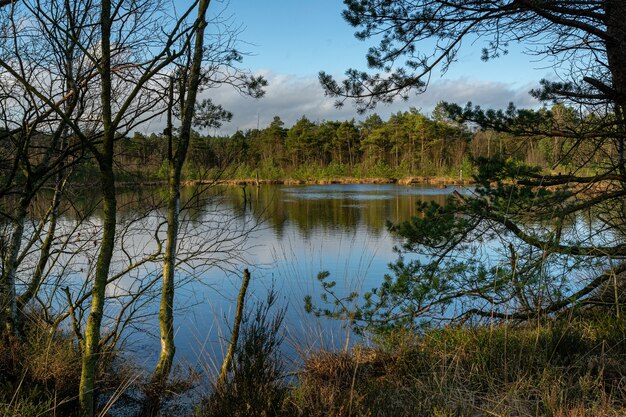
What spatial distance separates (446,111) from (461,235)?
1306mm

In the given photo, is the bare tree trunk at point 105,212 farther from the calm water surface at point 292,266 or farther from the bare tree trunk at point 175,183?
the bare tree trunk at point 175,183

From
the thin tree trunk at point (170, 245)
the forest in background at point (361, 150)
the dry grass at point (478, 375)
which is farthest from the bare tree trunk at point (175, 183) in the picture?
the forest in background at point (361, 150)

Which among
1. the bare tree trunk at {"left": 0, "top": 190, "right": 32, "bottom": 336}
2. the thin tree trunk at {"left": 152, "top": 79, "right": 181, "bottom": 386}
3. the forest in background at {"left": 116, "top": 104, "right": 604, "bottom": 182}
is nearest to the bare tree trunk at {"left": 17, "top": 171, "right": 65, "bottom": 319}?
the bare tree trunk at {"left": 0, "top": 190, "right": 32, "bottom": 336}

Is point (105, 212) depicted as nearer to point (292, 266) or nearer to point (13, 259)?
point (13, 259)

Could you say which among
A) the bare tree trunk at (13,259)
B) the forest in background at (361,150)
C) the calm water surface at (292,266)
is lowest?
the calm water surface at (292,266)

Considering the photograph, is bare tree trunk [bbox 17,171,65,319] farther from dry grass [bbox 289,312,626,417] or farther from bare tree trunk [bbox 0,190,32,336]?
→ dry grass [bbox 289,312,626,417]

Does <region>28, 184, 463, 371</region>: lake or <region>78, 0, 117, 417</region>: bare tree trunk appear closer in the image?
<region>78, 0, 117, 417</region>: bare tree trunk

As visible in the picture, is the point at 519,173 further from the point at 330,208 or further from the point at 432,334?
the point at 330,208

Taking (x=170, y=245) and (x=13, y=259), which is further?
(x=170, y=245)

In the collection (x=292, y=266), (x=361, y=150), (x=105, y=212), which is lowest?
(x=292, y=266)

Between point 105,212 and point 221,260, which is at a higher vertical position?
point 105,212

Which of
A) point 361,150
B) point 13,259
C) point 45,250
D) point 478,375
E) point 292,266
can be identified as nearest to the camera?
point 478,375

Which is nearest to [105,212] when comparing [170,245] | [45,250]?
[170,245]

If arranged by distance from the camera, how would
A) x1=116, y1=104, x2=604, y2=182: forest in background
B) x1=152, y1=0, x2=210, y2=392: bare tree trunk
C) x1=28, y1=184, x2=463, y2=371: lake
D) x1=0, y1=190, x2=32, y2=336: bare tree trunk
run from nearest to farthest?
x1=0, y1=190, x2=32, y2=336: bare tree trunk, x1=152, y1=0, x2=210, y2=392: bare tree trunk, x1=28, y1=184, x2=463, y2=371: lake, x1=116, y1=104, x2=604, y2=182: forest in background
